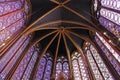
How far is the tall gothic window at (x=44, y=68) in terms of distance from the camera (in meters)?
16.0

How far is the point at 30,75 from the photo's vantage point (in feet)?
49.9

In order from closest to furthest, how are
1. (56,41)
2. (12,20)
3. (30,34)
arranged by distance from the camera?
(12,20) < (30,34) < (56,41)

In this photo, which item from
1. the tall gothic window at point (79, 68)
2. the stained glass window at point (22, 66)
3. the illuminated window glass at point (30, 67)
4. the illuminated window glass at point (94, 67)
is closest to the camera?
the stained glass window at point (22, 66)

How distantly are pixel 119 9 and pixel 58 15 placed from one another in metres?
5.08

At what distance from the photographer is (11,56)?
13336 mm

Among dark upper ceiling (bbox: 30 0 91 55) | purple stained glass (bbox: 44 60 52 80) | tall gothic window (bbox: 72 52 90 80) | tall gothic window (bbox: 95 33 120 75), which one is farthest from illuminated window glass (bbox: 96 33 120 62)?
purple stained glass (bbox: 44 60 52 80)

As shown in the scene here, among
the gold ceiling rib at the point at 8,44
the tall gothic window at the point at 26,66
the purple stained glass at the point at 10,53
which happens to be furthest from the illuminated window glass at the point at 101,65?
the gold ceiling rib at the point at 8,44

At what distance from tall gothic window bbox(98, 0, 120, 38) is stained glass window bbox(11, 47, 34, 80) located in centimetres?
465

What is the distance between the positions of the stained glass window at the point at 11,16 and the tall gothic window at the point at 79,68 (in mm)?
4225

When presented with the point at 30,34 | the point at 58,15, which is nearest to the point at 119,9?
the point at 58,15

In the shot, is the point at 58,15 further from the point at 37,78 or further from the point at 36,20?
the point at 37,78

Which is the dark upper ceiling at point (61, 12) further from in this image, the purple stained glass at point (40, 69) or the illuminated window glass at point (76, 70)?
the illuminated window glass at point (76, 70)

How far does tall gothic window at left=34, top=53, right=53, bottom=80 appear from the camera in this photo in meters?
16.0

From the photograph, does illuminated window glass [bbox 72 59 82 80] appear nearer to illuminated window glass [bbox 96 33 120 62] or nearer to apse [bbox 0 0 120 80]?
apse [bbox 0 0 120 80]
